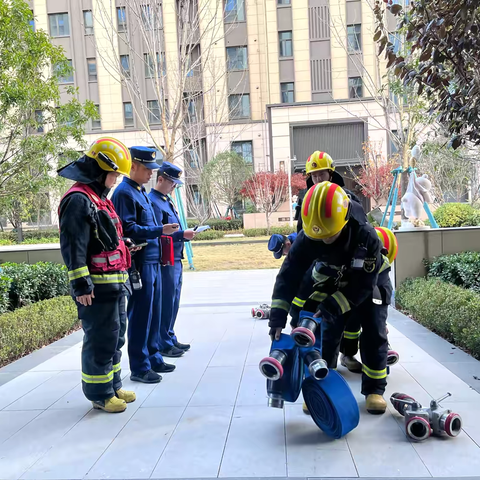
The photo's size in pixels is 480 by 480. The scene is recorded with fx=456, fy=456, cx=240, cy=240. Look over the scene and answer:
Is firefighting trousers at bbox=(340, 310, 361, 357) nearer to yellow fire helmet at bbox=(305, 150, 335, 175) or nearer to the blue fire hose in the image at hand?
the blue fire hose

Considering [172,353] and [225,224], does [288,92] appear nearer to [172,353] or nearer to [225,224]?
[225,224]

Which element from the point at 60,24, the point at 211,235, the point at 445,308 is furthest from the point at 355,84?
the point at 445,308

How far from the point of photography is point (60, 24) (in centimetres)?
3128

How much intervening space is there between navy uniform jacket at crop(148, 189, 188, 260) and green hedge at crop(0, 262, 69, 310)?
2855 millimetres

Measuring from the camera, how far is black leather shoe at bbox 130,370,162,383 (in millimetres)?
4195

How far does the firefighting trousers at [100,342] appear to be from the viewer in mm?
3420

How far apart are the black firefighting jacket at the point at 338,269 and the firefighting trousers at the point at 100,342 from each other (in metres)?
1.24

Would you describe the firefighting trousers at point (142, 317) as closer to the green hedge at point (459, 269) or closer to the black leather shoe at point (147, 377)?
the black leather shoe at point (147, 377)

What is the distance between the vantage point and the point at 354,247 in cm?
304

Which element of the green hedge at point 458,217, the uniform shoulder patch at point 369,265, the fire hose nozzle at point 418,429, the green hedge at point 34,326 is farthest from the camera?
the green hedge at point 458,217

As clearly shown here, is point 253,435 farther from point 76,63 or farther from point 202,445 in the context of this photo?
point 76,63

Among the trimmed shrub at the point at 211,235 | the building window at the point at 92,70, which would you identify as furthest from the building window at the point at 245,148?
the building window at the point at 92,70

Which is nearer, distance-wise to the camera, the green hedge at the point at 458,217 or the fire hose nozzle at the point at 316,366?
the fire hose nozzle at the point at 316,366

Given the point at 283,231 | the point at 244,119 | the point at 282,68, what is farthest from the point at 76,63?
the point at 283,231
